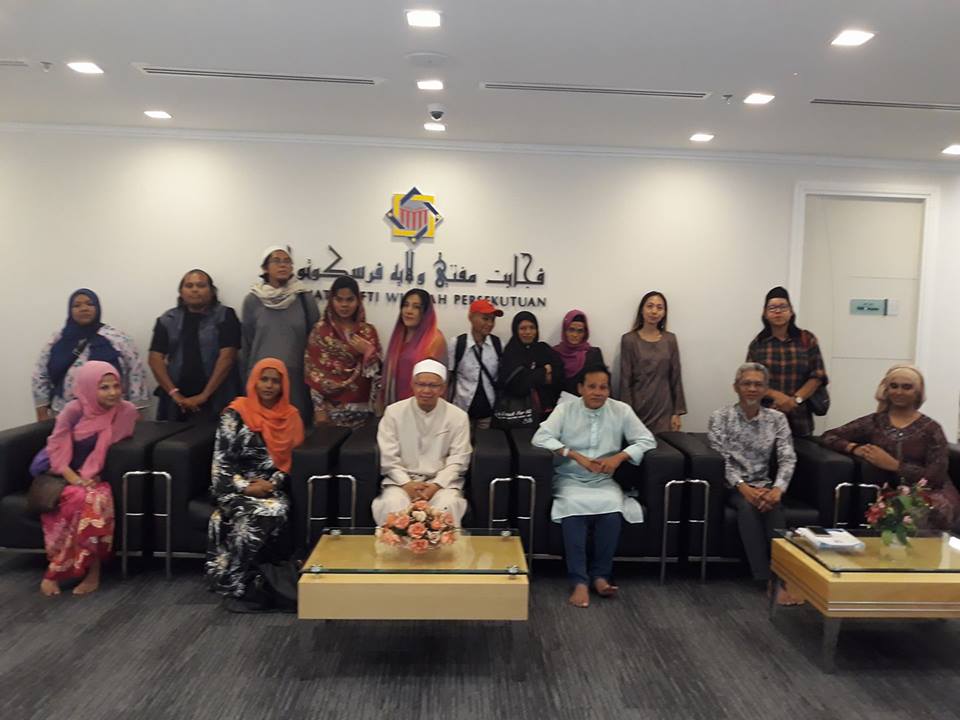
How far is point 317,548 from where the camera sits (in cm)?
322

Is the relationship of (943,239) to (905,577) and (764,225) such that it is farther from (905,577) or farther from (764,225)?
(905,577)

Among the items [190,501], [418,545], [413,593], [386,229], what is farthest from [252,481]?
[386,229]

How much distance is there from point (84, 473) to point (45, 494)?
21cm

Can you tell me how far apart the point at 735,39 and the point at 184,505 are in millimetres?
3833

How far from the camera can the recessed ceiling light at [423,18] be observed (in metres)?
3.08

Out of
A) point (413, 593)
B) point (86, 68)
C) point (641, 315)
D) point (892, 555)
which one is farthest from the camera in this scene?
point (641, 315)

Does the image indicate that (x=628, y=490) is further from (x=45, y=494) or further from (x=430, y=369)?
(x=45, y=494)

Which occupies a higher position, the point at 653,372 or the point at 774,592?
the point at 653,372

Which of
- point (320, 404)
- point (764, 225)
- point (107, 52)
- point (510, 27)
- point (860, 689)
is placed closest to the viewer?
point (860, 689)

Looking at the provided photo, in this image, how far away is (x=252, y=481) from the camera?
389cm

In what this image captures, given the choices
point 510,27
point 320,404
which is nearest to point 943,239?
point 510,27

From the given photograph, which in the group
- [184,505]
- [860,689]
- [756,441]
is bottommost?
[860,689]

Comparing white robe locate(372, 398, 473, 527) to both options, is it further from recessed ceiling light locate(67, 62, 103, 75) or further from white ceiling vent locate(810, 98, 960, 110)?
white ceiling vent locate(810, 98, 960, 110)

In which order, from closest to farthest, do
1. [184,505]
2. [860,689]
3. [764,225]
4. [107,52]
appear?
[860,689] → [107,52] → [184,505] → [764,225]
